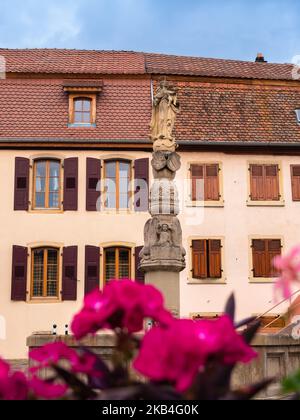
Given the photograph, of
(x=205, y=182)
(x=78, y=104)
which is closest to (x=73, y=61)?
(x=78, y=104)

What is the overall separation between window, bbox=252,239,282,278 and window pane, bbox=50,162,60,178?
709 cm

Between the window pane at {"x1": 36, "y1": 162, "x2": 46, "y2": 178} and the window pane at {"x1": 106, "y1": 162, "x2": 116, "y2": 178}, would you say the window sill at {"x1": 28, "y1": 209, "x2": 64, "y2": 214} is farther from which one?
the window pane at {"x1": 106, "y1": 162, "x2": 116, "y2": 178}

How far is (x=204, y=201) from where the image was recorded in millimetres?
21750

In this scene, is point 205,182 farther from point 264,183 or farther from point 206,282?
point 206,282

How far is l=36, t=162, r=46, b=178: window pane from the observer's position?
854 inches

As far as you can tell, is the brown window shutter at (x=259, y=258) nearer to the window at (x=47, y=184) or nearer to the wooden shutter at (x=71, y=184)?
Answer: the wooden shutter at (x=71, y=184)

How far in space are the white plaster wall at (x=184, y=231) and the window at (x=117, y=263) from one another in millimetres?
410

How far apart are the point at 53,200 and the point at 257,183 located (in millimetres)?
7055

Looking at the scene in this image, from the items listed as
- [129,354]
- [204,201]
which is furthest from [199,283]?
[129,354]

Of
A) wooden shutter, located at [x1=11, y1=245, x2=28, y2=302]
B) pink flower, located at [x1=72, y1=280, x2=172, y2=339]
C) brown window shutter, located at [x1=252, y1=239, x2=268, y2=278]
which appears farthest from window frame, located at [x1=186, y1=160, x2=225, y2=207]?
pink flower, located at [x1=72, y1=280, x2=172, y2=339]

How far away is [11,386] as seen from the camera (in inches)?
54.7

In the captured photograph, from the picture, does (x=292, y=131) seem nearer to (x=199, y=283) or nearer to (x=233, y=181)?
(x=233, y=181)

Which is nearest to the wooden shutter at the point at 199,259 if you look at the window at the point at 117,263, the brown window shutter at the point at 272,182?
the window at the point at 117,263
